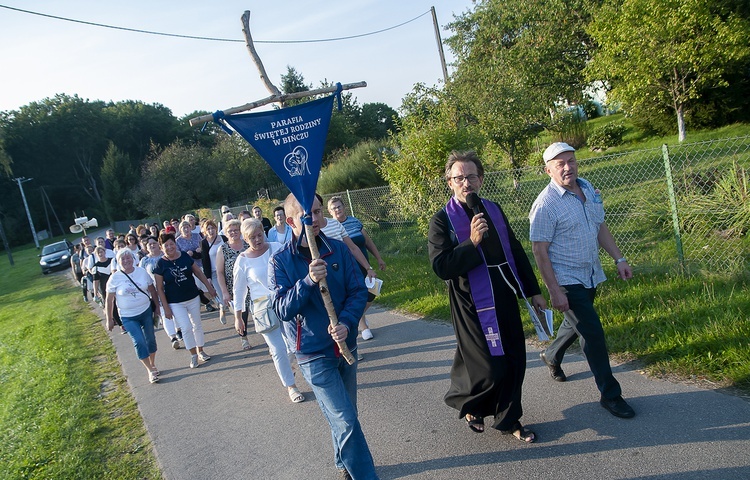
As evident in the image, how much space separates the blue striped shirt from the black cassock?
286 mm

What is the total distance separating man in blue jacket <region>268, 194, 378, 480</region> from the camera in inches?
126

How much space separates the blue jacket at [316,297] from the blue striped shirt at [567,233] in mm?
1423

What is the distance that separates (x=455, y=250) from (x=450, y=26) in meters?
30.4

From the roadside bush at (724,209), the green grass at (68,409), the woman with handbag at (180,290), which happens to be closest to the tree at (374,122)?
the green grass at (68,409)

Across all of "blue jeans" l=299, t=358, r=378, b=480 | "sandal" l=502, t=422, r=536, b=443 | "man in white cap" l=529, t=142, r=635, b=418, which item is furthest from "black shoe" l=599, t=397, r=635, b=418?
"blue jeans" l=299, t=358, r=378, b=480

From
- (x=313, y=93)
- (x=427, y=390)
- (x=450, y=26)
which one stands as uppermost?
(x=450, y=26)

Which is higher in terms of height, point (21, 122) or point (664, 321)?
point (21, 122)

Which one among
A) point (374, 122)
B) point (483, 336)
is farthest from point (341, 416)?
point (374, 122)

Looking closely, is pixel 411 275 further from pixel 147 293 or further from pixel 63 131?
pixel 63 131

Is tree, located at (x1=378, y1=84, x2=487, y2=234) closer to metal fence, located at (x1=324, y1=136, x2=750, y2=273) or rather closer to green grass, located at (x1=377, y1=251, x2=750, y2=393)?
metal fence, located at (x1=324, y1=136, x2=750, y2=273)

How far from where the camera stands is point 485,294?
11.5ft

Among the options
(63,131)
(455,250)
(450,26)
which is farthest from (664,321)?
(63,131)

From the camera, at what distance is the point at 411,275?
926 cm

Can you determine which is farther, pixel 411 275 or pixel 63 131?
pixel 63 131
